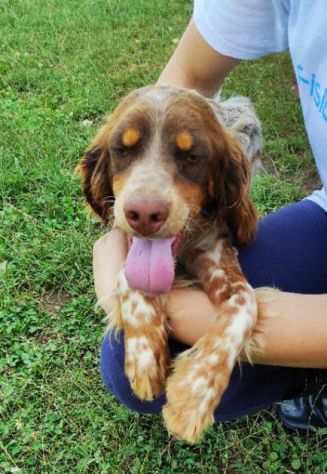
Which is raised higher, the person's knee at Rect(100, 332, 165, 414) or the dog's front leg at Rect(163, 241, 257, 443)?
the dog's front leg at Rect(163, 241, 257, 443)

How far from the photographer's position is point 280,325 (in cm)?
231

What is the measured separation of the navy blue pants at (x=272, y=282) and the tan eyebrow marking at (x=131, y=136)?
2.19ft

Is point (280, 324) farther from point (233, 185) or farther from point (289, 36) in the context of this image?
point (289, 36)

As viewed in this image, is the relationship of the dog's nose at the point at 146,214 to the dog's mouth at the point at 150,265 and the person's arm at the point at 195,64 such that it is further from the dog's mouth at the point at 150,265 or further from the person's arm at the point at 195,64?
the person's arm at the point at 195,64

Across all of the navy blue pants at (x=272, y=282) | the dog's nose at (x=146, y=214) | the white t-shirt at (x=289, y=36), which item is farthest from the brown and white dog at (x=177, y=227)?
the white t-shirt at (x=289, y=36)

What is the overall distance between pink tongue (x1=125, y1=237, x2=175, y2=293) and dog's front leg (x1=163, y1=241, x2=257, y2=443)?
0.23 metres

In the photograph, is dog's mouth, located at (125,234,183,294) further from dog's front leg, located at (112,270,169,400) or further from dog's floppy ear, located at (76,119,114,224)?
dog's floppy ear, located at (76,119,114,224)

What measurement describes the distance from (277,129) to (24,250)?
2034mm

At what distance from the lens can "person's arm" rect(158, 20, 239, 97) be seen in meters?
2.92

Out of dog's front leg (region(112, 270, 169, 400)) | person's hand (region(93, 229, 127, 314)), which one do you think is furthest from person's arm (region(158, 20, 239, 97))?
dog's front leg (region(112, 270, 169, 400))

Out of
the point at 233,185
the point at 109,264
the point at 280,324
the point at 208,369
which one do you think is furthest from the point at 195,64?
the point at 208,369

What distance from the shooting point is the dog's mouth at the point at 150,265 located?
7.59 ft

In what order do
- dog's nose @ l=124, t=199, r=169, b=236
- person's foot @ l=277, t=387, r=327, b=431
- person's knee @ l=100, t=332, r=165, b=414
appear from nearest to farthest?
dog's nose @ l=124, t=199, r=169, b=236 → person's knee @ l=100, t=332, r=165, b=414 → person's foot @ l=277, t=387, r=327, b=431

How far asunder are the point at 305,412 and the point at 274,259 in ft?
2.34
